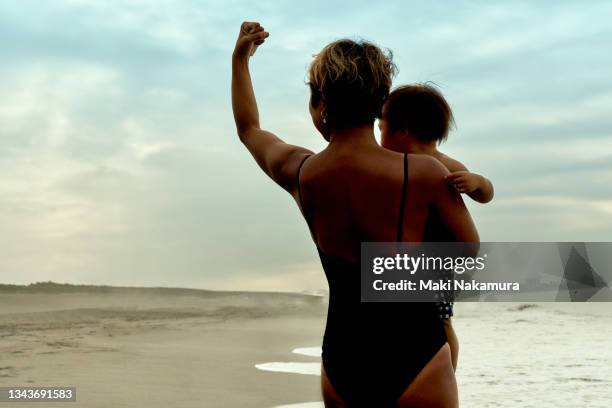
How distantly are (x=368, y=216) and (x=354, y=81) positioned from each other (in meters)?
0.36

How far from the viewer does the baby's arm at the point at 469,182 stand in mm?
2049

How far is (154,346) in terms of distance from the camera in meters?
10.6

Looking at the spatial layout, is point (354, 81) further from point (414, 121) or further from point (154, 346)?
point (154, 346)

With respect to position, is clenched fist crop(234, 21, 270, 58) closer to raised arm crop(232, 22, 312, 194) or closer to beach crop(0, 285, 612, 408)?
raised arm crop(232, 22, 312, 194)

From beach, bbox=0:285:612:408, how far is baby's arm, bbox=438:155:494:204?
436cm

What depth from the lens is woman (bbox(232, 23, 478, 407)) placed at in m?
1.99

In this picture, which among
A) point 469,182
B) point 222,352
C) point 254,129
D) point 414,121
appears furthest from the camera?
point 222,352

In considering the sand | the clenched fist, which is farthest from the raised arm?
the sand

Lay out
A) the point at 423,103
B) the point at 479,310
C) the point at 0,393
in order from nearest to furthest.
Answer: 1. the point at 423,103
2. the point at 0,393
3. the point at 479,310

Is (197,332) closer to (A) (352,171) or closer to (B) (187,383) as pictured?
(B) (187,383)

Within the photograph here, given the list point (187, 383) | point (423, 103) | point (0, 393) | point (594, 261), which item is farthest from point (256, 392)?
point (594, 261)

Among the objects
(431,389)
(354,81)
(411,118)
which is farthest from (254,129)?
(431,389)

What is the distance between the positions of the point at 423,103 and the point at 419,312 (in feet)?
3.81

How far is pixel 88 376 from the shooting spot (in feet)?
25.8
